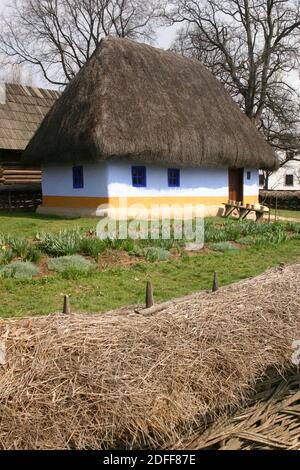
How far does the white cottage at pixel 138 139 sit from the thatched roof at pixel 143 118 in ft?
0.13

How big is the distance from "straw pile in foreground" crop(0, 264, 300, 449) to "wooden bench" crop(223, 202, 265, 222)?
12862mm

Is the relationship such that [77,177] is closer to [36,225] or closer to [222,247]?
[36,225]

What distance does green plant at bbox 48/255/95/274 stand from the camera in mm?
9305

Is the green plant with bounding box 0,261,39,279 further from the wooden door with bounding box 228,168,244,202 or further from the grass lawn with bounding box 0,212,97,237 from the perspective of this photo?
the wooden door with bounding box 228,168,244,202

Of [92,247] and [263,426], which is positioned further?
[92,247]

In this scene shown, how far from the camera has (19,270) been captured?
891cm

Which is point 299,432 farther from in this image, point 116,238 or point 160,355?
point 116,238

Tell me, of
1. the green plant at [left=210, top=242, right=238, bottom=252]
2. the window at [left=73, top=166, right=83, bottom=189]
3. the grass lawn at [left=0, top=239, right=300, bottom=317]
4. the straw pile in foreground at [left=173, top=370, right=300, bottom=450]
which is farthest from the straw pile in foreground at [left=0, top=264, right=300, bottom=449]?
the window at [left=73, top=166, right=83, bottom=189]

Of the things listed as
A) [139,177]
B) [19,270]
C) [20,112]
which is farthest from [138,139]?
[20,112]

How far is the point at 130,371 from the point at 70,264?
251 inches

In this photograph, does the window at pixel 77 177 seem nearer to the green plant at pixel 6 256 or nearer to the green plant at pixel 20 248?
the green plant at pixel 20 248

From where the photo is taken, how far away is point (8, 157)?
2192 cm

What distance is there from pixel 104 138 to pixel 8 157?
26.6ft
